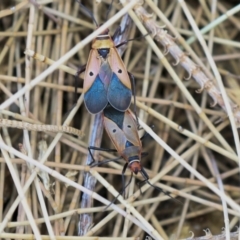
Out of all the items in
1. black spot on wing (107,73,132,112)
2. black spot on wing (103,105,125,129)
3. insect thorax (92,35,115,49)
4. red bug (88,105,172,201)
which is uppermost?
insect thorax (92,35,115,49)

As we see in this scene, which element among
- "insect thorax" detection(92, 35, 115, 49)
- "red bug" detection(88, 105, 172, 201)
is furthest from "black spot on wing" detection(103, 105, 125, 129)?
"insect thorax" detection(92, 35, 115, 49)

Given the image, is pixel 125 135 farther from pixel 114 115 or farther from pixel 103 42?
pixel 103 42

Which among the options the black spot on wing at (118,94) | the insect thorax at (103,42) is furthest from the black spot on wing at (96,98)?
the insect thorax at (103,42)

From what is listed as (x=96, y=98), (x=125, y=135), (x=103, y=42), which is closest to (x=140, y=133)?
(x=125, y=135)

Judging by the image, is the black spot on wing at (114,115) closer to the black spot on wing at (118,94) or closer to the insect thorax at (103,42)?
the black spot on wing at (118,94)

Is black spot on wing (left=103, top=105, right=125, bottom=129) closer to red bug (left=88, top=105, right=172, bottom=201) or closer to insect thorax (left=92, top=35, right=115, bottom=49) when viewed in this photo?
red bug (left=88, top=105, right=172, bottom=201)

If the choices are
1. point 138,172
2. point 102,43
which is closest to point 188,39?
point 102,43
